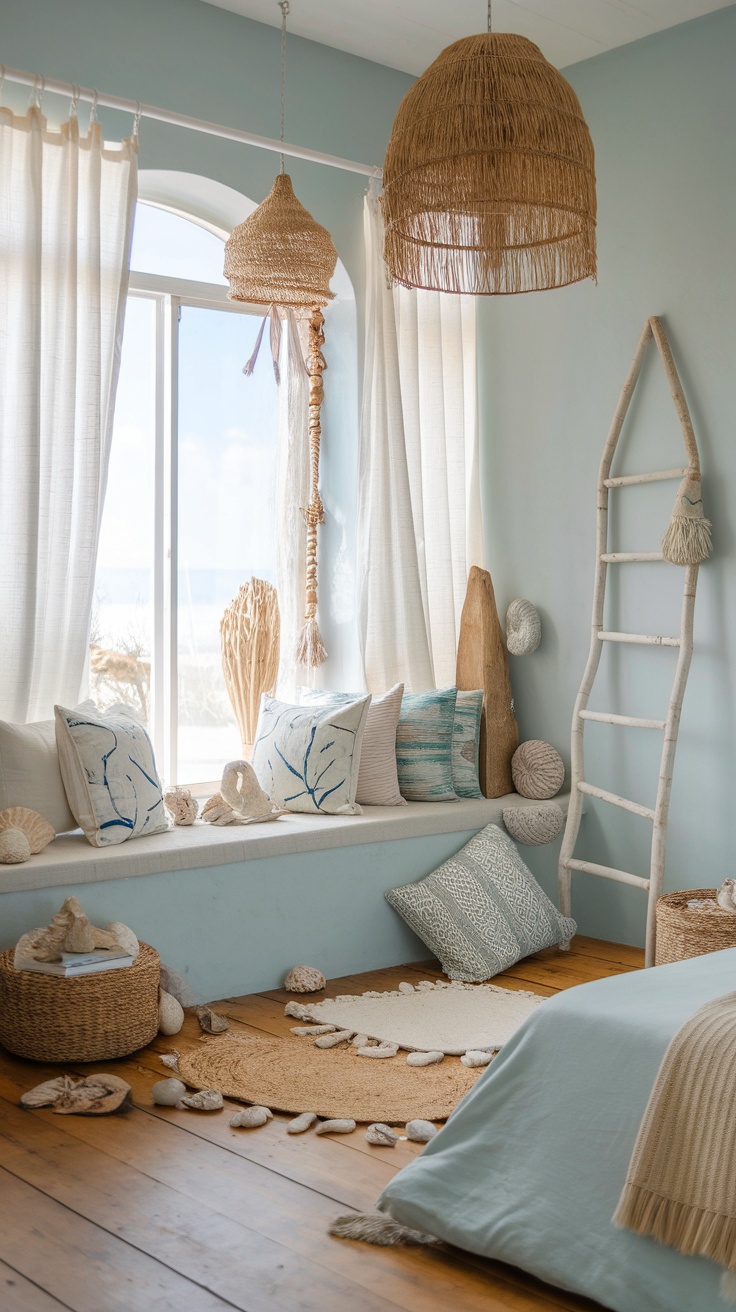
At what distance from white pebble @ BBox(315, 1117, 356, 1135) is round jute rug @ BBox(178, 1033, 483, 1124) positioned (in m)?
0.05

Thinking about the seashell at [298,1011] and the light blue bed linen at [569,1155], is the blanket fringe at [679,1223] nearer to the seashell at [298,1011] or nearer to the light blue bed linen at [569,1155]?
the light blue bed linen at [569,1155]

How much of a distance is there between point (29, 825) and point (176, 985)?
1.95 feet

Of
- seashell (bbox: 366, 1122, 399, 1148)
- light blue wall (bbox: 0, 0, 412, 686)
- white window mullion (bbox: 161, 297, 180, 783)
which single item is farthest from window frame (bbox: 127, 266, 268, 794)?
seashell (bbox: 366, 1122, 399, 1148)

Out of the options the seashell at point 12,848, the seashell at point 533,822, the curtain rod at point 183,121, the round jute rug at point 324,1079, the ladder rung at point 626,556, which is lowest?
the round jute rug at point 324,1079

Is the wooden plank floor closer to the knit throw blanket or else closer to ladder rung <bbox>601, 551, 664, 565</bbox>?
the knit throw blanket

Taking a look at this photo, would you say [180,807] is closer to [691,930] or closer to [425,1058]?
[425,1058]

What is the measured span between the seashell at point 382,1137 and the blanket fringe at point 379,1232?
36cm

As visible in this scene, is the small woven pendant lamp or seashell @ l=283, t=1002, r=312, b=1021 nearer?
seashell @ l=283, t=1002, r=312, b=1021

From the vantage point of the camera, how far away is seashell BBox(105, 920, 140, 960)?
3.12 metres

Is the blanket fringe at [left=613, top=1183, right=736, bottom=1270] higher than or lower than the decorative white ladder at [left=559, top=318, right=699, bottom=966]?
lower

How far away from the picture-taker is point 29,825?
10.9ft

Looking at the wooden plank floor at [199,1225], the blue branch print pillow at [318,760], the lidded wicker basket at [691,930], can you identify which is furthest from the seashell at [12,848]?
the lidded wicker basket at [691,930]

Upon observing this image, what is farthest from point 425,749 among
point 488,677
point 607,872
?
point 607,872

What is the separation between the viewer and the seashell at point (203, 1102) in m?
2.78
